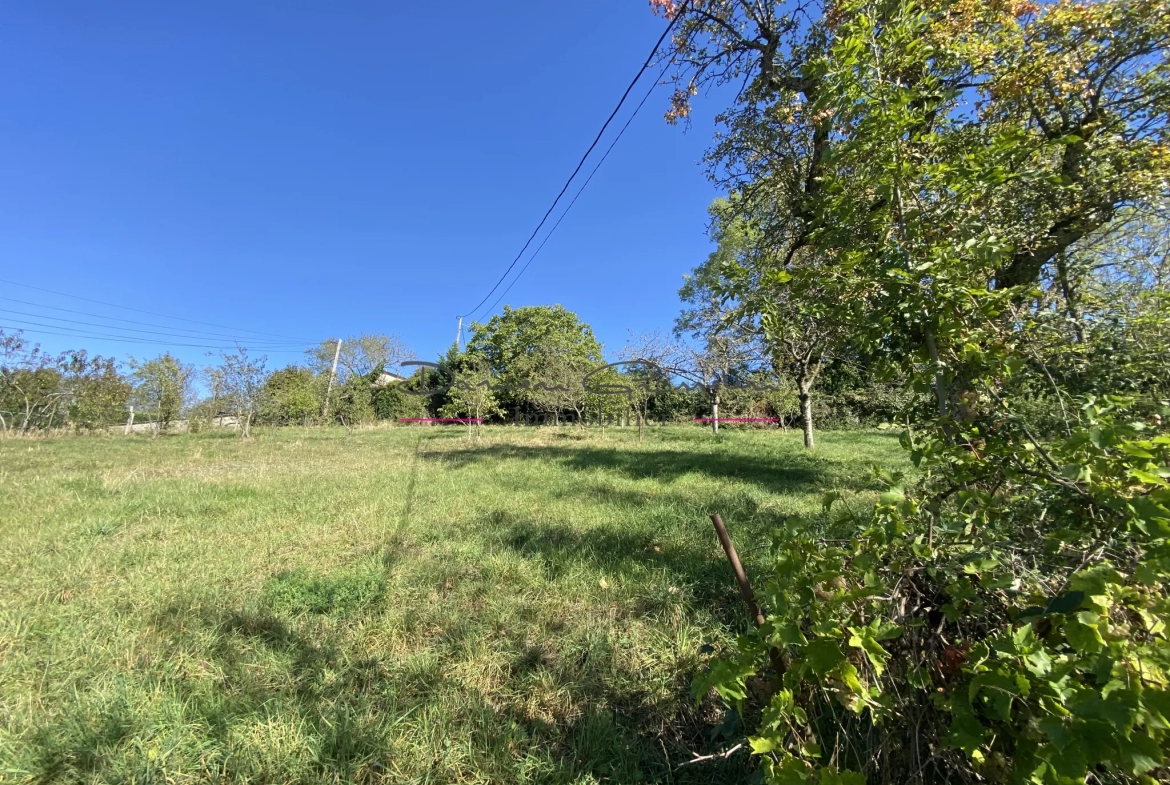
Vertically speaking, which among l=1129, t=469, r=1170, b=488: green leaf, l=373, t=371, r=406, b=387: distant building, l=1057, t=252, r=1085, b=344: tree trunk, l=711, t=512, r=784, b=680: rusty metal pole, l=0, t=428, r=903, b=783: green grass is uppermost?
l=373, t=371, r=406, b=387: distant building

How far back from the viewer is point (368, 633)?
8.45 feet

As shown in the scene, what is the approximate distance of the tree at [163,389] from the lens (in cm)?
1988

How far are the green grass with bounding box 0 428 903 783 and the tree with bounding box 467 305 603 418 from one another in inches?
563

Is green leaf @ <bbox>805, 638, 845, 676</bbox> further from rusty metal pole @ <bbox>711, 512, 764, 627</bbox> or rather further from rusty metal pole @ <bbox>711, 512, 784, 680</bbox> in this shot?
rusty metal pole @ <bbox>711, 512, 764, 627</bbox>

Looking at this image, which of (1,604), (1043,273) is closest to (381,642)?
(1,604)

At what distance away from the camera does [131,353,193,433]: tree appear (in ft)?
65.2

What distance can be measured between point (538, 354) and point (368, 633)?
875 inches

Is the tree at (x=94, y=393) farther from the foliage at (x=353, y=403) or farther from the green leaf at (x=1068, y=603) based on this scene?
the green leaf at (x=1068, y=603)

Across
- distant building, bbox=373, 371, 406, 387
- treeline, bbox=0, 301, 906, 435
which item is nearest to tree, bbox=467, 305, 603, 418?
treeline, bbox=0, 301, 906, 435

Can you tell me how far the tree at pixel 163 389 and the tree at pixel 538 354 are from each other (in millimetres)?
13895

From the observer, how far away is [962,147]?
1.83m

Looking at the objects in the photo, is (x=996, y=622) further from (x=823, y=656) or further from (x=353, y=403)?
(x=353, y=403)

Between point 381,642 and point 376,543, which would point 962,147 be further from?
point 376,543

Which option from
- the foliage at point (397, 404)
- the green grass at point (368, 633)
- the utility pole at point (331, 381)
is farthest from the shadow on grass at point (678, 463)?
the foliage at point (397, 404)
